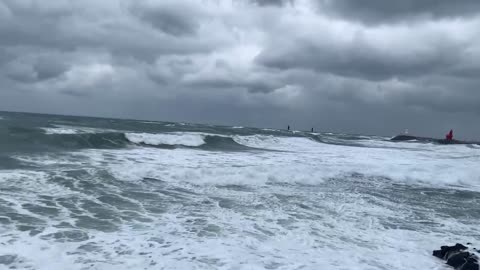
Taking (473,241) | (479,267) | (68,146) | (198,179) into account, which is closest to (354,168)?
(198,179)

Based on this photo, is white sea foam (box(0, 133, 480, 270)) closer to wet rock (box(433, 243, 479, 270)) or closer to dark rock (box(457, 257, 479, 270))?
wet rock (box(433, 243, 479, 270))

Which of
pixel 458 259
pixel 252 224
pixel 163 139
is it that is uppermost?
pixel 163 139

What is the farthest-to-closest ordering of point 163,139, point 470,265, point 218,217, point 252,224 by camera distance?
1. point 163,139
2. point 218,217
3. point 252,224
4. point 470,265

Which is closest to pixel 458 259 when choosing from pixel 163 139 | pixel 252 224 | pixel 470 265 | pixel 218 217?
pixel 470 265

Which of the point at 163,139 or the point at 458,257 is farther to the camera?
the point at 163,139

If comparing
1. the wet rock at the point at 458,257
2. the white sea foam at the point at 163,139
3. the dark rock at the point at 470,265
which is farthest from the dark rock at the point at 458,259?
the white sea foam at the point at 163,139

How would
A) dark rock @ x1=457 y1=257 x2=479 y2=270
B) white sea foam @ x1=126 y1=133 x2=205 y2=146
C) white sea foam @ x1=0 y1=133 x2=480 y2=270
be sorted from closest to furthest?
1. dark rock @ x1=457 y1=257 x2=479 y2=270
2. white sea foam @ x1=0 y1=133 x2=480 y2=270
3. white sea foam @ x1=126 y1=133 x2=205 y2=146

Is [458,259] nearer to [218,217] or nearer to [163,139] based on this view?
[218,217]

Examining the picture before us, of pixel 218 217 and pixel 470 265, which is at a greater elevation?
pixel 470 265

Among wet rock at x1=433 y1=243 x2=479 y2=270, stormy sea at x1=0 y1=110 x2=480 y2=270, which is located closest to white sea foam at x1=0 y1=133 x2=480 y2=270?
stormy sea at x1=0 y1=110 x2=480 y2=270

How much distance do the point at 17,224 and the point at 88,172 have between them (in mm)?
5748

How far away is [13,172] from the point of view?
485 inches

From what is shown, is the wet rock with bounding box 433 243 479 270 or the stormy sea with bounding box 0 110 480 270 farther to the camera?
the stormy sea with bounding box 0 110 480 270

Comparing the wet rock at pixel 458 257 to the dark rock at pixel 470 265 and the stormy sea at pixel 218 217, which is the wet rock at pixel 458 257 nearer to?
the dark rock at pixel 470 265
